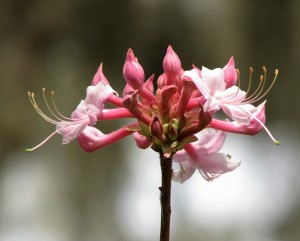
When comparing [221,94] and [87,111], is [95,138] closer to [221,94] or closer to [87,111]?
[87,111]

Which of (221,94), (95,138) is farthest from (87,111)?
(221,94)

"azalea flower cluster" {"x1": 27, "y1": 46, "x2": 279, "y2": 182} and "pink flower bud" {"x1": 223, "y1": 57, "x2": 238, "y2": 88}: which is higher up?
"pink flower bud" {"x1": 223, "y1": 57, "x2": 238, "y2": 88}

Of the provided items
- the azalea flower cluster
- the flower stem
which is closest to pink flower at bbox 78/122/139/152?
the azalea flower cluster

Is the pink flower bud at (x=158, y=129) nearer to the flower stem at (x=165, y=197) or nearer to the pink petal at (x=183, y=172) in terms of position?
the flower stem at (x=165, y=197)

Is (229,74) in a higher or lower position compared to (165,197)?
higher

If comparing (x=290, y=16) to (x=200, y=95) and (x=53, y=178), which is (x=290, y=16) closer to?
(x=53, y=178)

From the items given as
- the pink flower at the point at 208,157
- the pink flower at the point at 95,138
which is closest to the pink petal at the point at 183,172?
the pink flower at the point at 208,157

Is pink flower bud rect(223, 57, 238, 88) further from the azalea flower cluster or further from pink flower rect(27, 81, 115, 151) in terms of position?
pink flower rect(27, 81, 115, 151)
